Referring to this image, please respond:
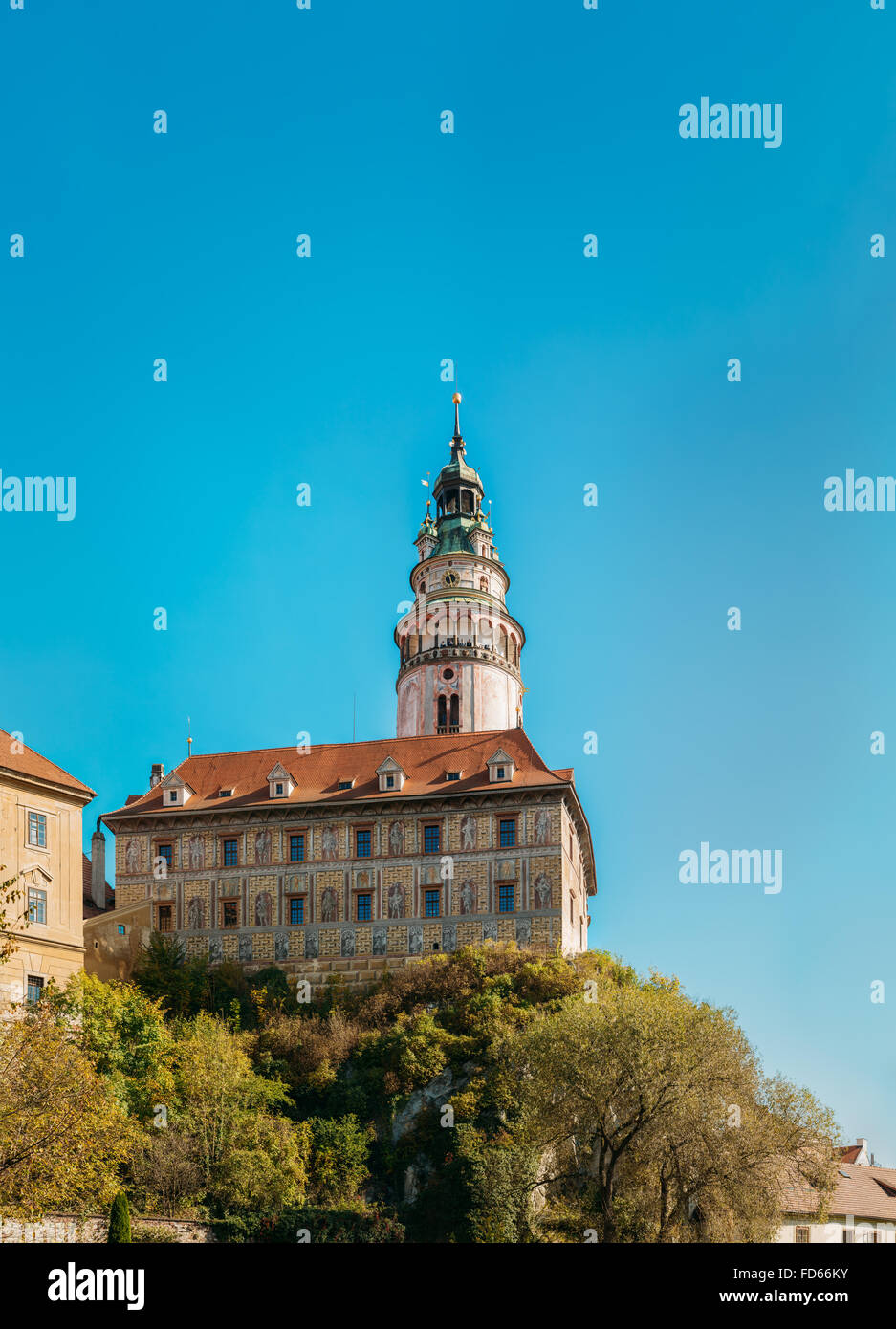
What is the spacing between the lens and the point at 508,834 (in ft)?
195

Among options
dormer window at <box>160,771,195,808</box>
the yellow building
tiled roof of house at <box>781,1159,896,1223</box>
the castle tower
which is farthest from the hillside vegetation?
the castle tower

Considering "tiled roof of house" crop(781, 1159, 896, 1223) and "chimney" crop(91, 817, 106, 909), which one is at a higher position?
"chimney" crop(91, 817, 106, 909)

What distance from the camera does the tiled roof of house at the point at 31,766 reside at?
163ft

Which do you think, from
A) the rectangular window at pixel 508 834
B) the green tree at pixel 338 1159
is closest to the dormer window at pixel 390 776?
the rectangular window at pixel 508 834

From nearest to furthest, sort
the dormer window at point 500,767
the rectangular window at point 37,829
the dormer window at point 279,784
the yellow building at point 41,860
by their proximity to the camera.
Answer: the yellow building at point 41,860, the rectangular window at point 37,829, the dormer window at point 500,767, the dormer window at point 279,784

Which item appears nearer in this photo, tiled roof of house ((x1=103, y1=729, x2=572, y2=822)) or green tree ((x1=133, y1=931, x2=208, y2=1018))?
green tree ((x1=133, y1=931, x2=208, y2=1018))

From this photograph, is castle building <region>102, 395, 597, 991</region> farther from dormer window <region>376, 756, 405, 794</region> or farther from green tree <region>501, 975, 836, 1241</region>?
green tree <region>501, 975, 836, 1241</region>

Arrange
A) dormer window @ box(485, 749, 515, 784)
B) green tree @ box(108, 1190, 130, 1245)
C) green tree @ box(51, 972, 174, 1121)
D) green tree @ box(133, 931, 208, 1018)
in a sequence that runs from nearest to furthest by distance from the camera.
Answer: green tree @ box(108, 1190, 130, 1245) < green tree @ box(51, 972, 174, 1121) < green tree @ box(133, 931, 208, 1018) < dormer window @ box(485, 749, 515, 784)

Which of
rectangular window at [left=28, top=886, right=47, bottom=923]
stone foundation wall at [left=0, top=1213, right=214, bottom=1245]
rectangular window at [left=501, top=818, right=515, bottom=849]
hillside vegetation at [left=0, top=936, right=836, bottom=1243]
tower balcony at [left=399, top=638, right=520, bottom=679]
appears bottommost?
stone foundation wall at [left=0, top=1213, right=214, bottom=1245]

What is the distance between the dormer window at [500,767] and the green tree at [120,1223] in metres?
27.0

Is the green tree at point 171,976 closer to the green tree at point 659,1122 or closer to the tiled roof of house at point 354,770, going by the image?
the tiled roof of house at point 354,770

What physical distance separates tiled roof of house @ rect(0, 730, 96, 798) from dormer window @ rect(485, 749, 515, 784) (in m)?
16.5

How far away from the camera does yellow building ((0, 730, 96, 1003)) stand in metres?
48.6
